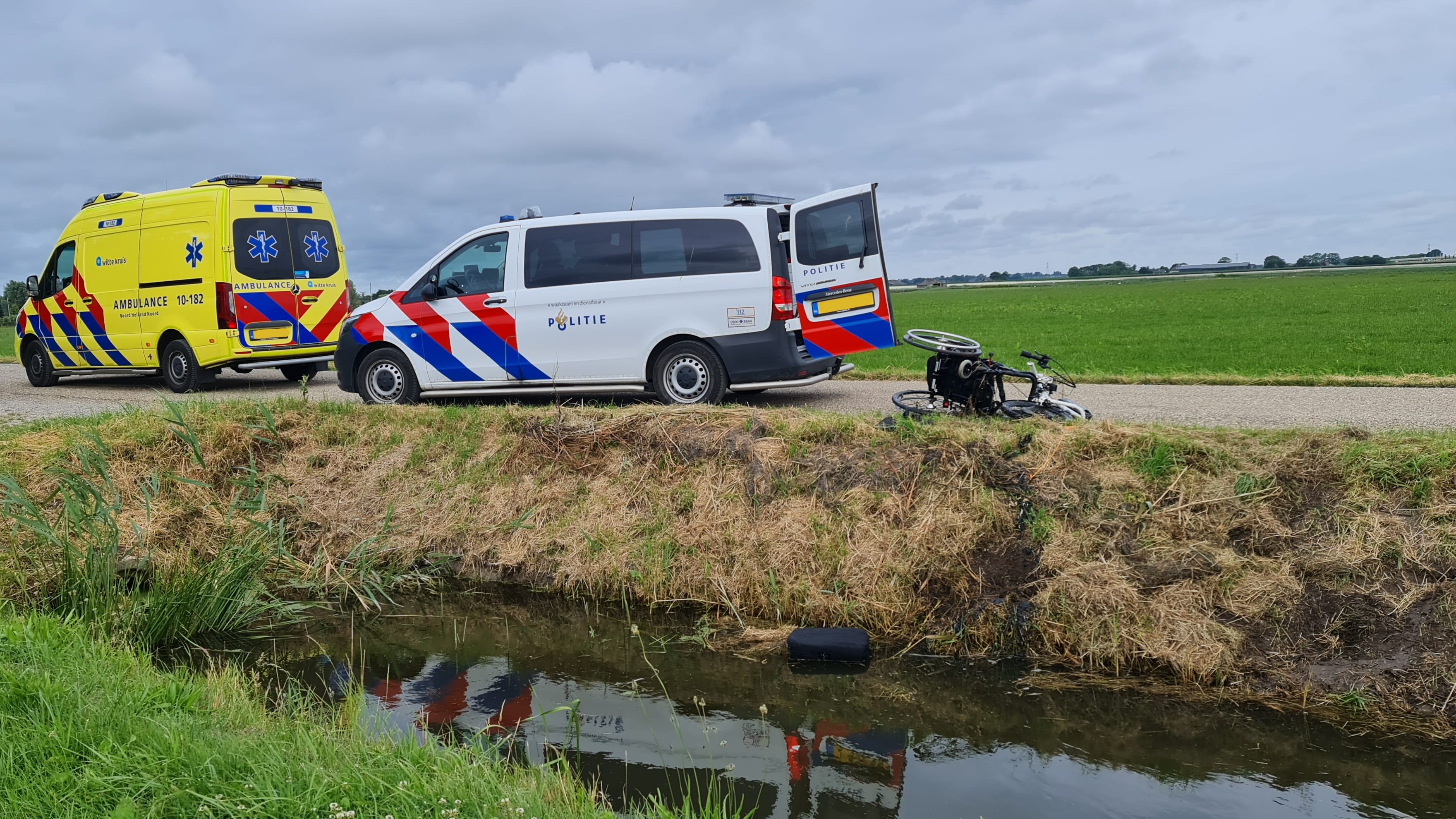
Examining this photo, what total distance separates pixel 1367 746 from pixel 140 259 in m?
14.5

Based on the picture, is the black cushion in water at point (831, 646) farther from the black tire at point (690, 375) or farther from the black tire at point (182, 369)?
the black tire at point (182, 369)

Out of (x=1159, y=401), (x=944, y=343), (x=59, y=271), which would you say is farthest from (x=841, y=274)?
(x=59, y=271)

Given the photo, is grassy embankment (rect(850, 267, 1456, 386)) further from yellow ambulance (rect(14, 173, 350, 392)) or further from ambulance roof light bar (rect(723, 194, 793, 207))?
yellow ambulance (rect(14, 173, 350, 392))

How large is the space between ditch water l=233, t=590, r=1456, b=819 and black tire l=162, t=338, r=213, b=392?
8.75 meters

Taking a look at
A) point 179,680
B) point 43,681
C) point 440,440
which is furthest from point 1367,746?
point 440,440

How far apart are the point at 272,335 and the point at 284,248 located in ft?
3.89

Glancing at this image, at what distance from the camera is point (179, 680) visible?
4.52 metres

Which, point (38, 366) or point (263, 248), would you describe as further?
point (38, 366)

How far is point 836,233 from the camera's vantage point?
373 inches

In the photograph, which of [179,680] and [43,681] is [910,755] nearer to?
[179,680]

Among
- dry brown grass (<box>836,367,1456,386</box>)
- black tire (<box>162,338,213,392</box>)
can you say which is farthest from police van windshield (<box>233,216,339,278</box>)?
dry brown grass (<box>836,367,1456,386</box>)

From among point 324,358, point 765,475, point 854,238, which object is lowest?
point 765,475

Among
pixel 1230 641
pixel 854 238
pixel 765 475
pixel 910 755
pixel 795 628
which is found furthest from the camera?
pixel 854 238

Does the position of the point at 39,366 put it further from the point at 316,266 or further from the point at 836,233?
the point at 836,233
